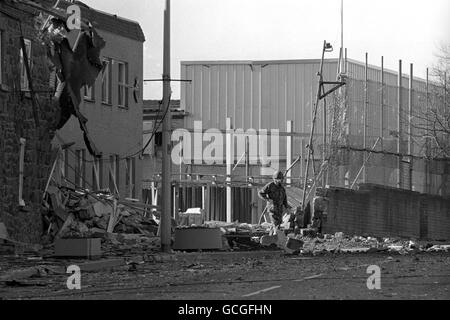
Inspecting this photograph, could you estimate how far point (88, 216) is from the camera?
31.3 m

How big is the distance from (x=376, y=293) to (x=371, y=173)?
21.6 metres

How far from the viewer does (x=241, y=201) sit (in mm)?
48438

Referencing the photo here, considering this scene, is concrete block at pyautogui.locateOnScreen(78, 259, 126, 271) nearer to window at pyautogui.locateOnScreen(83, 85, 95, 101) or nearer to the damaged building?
the damaged building

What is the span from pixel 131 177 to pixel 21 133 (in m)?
15.9

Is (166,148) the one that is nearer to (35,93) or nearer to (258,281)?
(35,93)

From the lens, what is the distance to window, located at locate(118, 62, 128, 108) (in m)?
41.8

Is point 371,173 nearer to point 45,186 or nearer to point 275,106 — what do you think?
point 45,186

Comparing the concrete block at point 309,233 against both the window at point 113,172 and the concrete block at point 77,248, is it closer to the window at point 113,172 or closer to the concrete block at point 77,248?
the window at point 113,172

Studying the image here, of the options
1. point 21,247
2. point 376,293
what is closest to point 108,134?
point 21,247

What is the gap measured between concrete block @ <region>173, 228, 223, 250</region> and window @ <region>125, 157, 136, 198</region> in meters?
15.1

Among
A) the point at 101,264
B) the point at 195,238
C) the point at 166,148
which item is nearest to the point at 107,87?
the point at 195,238

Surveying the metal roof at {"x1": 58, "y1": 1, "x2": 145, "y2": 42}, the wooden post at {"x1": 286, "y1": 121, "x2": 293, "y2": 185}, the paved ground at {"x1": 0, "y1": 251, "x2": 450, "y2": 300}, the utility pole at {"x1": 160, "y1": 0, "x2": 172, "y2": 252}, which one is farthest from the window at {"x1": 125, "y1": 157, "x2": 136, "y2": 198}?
the paved ground at {"x1": 0, "y1": 251, "x2": 450, "y2": 300}

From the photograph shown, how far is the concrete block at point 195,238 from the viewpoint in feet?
87.8

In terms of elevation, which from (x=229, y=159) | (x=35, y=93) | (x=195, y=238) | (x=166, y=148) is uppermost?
(x=35, y=93)
